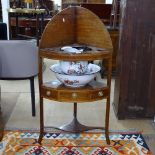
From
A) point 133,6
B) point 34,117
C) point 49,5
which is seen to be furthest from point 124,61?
point 49,5

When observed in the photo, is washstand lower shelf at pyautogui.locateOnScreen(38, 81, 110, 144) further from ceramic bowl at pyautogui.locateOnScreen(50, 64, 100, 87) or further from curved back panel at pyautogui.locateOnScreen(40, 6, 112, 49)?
curved back panel at pyautogui.locateOnScreen(40, 6, 112, 49)

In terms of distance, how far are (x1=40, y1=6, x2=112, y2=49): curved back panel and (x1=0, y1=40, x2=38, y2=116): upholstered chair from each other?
52 centimetres

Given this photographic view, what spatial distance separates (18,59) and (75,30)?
669 mm

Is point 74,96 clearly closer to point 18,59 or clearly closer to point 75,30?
point 75,30

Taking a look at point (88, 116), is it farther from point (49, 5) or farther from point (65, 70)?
point (49, 5)

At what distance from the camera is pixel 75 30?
2.00 metres

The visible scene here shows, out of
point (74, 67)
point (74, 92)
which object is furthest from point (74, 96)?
point (74, 67)

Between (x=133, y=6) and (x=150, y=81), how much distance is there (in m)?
0.71

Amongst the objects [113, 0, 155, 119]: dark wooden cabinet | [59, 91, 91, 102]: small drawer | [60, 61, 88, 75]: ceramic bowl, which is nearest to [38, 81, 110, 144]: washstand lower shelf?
[59, 91, 91, 102]: small drawer

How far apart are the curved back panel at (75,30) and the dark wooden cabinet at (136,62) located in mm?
450

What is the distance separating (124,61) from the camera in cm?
234

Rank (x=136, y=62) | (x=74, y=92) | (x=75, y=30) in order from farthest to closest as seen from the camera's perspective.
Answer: (x=136, y=62) < (x=75, y=30) < (x=74, y=92)

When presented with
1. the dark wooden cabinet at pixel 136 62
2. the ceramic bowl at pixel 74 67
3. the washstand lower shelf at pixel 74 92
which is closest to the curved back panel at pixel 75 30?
the ceramic bowl at pixel 74 67

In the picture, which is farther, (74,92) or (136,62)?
(136,62)
